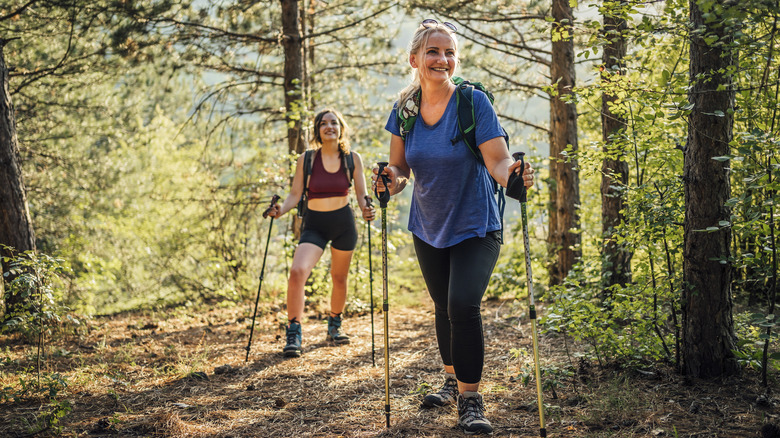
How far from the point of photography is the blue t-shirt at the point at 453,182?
302 centimetres

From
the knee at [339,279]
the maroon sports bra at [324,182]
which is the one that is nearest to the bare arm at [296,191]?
the maroon sports bra at [324,182]

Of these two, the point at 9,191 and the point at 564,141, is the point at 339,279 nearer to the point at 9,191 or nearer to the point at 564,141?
the point at 564,141

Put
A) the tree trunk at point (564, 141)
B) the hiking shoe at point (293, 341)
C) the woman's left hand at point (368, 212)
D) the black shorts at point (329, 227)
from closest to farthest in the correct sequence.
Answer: the woman's left hand at point (368, 212), the hiking shoe at point (293, 341), the black shorts at point (329, 227), the tree trunk at point (564, 141)

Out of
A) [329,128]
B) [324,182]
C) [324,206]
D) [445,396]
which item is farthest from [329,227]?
[445,396]

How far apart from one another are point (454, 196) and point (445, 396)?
132cm

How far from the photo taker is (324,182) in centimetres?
554

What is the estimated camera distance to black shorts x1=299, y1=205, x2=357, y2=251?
550cm

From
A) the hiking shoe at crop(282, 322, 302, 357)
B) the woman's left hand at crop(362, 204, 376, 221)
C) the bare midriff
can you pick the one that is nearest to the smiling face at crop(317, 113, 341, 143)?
the bare midriff

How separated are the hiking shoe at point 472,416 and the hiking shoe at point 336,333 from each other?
301cm

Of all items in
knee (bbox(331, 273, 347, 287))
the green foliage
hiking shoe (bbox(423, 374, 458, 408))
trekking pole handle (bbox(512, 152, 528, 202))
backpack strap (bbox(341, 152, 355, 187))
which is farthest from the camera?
knee (bbox(331, 273, 347, 287))

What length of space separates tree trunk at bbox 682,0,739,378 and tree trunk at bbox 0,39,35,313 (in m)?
6.20

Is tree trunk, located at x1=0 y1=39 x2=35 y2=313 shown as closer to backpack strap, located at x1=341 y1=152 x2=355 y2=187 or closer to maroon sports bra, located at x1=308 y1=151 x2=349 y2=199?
maroon sports bra, located at x1=308 y1=151 x2=349 y2=199

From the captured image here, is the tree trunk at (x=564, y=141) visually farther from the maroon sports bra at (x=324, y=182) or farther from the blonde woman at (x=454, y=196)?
the blonde woman at (x=454, y=196)

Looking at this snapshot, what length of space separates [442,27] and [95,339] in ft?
17.0
